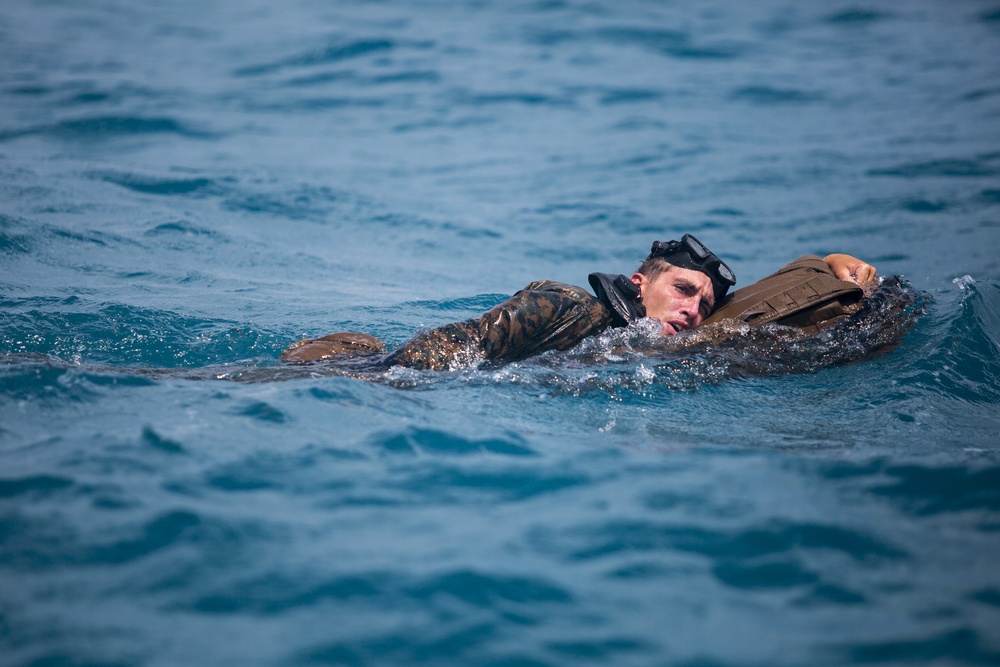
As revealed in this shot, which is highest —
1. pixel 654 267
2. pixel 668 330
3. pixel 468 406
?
pixel 654 267

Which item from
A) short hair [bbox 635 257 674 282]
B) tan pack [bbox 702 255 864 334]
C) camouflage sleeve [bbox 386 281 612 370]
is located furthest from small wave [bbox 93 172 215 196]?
tan pack [bbox 702 255 864 334]

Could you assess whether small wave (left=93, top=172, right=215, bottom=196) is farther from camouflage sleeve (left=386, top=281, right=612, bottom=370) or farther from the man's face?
the man's face

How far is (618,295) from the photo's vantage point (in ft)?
18.5

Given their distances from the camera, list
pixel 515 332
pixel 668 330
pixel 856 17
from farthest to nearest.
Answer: pixel 856 17
pixel 668 330
pixel 515 332

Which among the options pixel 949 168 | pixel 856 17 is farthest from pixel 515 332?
pixel 856 17

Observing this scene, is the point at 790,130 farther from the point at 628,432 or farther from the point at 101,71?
the point at 101,71

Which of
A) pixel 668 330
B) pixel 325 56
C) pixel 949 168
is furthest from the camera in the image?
pixel 325 56

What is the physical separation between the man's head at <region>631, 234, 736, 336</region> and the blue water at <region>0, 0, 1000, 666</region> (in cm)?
63

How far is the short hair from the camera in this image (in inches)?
234

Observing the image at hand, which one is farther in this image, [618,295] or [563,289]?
[618,295]

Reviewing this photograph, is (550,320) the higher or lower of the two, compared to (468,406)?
higher

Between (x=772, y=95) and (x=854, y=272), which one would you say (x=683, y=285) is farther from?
(x=772, y=95)

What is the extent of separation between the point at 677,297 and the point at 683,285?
0.09 m

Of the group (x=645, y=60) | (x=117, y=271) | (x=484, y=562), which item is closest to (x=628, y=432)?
(x=484, y=562)
